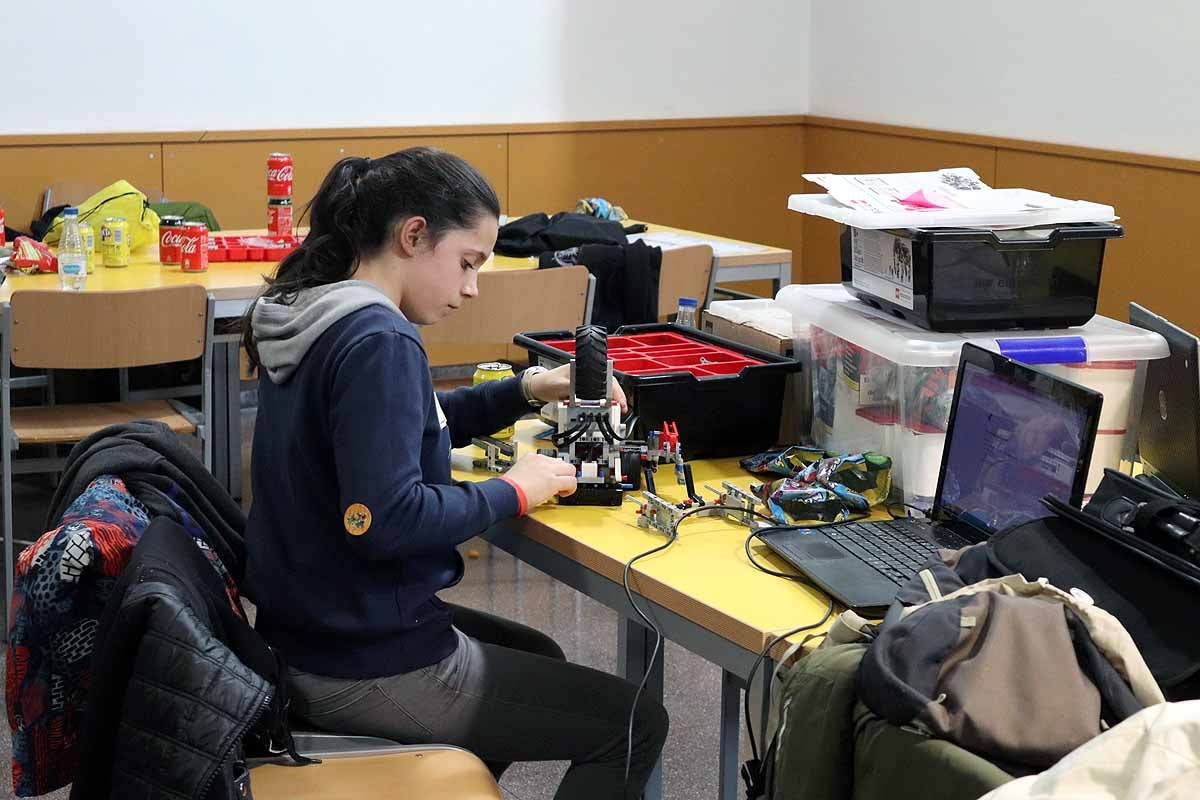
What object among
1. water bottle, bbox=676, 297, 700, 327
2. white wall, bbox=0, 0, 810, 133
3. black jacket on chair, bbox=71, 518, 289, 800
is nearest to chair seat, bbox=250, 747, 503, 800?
black jacket on chair, bbox=71, 518, 289, 800

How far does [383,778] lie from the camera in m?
1.67

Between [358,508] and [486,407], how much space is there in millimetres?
549

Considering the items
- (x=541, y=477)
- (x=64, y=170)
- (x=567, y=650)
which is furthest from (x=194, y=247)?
(x=541, y=477)

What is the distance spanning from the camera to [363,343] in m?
1.66

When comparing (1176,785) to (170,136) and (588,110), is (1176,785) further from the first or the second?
(588,110)

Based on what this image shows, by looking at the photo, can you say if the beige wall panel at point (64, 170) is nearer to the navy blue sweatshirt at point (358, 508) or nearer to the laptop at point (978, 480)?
the navy blue sweatshirt at point (358, 508)

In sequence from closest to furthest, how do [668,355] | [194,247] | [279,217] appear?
1. [668,355]
2. [194,247]
3. [279,217]

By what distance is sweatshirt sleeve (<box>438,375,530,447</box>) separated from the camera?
2.16 meters

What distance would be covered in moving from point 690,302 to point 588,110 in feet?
12.1

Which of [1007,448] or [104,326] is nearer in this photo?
[1007,448]

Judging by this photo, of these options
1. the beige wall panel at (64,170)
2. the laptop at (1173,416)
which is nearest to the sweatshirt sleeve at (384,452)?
the laptop at (1173,416)

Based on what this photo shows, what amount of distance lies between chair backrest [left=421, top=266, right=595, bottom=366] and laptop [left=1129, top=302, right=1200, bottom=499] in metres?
1.80

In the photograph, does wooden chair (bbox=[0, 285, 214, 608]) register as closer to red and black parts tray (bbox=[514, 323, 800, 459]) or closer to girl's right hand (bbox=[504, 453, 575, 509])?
red and black parts tray (bbox=[514, 323, 800, 459])

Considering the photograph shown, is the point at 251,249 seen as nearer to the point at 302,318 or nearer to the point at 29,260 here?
the point at 29,260
